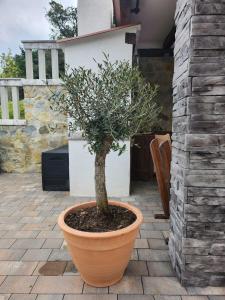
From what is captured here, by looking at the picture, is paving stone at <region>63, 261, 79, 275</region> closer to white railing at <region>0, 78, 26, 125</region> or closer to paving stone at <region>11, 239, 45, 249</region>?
paving stone at <region>11, 239, 45, 249</region>

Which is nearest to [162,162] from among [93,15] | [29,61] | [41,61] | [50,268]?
[50,268]

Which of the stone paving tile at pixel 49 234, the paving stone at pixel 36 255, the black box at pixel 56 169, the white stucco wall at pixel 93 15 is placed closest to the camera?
the paving stone at pixel 36 255

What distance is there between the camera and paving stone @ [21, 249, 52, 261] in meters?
2.18

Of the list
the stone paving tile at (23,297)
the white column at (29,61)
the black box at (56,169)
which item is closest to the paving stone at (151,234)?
the stone paving tile at (23,297)

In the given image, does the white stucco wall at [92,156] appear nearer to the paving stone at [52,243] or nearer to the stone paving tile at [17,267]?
the paving stone at [52,243]

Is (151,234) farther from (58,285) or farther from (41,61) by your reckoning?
(41,61)

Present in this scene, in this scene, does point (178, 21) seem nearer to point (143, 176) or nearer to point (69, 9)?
point (143, 176)

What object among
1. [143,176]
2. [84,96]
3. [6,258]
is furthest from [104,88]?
[143,176]

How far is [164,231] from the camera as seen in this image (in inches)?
107

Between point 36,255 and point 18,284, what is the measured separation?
39 centimetres

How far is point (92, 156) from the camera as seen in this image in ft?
12.3

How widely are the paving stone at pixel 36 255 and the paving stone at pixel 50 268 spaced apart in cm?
9

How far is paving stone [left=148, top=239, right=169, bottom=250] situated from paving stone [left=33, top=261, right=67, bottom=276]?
0.80 meters

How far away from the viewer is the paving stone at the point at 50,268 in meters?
1.97
